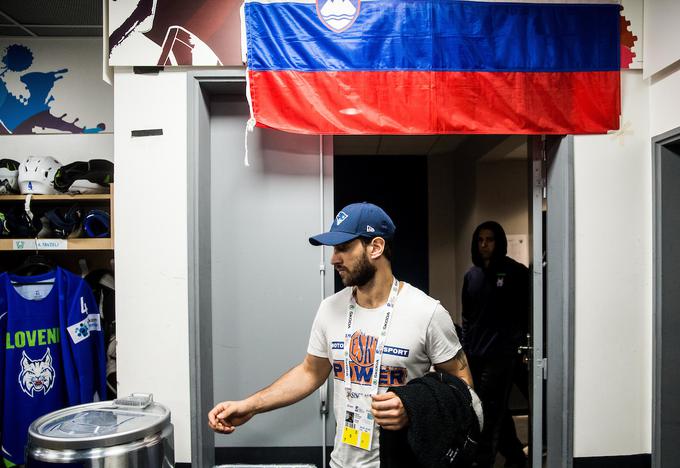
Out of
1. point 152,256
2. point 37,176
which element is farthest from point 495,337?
point 37,176

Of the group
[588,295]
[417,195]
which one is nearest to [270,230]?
[588,295]

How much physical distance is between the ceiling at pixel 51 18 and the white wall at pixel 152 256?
79 cm

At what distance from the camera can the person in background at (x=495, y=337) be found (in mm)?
2836

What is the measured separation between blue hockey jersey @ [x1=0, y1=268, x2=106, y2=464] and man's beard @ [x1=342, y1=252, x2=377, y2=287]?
162cm

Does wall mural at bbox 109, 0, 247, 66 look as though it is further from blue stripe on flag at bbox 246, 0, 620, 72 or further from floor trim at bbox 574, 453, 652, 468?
floor trim at bbox 574, 453, 652, 468

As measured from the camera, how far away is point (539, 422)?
7.50 ft

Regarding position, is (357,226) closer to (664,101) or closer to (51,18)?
(664,101)

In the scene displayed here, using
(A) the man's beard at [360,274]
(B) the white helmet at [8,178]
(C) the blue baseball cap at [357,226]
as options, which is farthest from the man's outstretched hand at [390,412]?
(B) the white helmet at [8,178]

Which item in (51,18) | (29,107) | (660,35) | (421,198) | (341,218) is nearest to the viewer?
(341,218)

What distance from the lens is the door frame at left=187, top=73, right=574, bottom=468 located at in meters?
2.21

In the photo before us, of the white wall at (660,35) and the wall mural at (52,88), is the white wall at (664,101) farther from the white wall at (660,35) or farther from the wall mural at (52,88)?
the wall mural at (52,88)

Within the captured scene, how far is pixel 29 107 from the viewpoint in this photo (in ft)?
9.13

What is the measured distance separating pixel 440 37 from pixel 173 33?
4.48ft

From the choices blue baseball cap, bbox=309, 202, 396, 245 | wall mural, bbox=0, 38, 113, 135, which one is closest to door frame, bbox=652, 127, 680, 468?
blue baseball cap, bbox=309, 202, 396, 245
